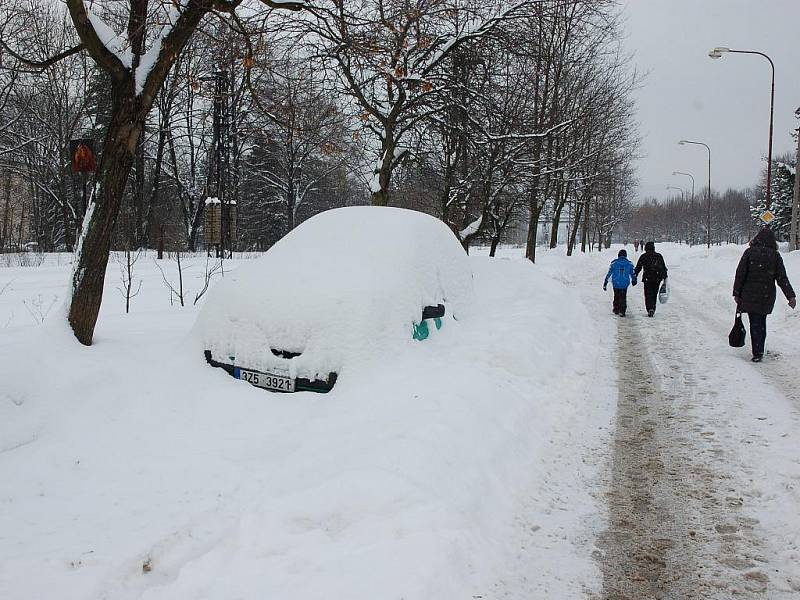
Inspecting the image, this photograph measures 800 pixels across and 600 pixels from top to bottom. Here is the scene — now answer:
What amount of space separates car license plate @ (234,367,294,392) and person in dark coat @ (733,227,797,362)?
6271 millimetres

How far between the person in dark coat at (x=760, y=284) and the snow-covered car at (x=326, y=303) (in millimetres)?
4372

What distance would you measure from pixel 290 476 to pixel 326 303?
5.93ft

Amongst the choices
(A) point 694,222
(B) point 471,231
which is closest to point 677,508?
(B) point 471,231

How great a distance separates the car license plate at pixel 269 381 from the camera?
16.3 ft

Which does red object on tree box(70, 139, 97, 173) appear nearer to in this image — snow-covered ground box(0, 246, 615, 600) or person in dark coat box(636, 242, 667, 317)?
snow-covered ground box(0, 246, 615, 600)

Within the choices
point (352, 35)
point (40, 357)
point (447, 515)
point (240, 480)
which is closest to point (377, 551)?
point (447, 515)

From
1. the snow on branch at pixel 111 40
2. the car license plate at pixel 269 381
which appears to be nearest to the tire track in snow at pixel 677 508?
the car license plate at pixel 269 381

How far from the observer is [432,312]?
19.7ft

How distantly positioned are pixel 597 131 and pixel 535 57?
1432 cm

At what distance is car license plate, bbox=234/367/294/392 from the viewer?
16.3ft

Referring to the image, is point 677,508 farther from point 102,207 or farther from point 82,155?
point 82,155

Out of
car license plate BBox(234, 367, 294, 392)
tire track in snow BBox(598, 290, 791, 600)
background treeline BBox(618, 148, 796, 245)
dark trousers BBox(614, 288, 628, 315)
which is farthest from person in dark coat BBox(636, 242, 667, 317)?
background treeline BBox(618, 148, 796, 245)

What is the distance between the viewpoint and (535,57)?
1324 centimetres

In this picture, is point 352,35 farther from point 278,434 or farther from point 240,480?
point 240,480
